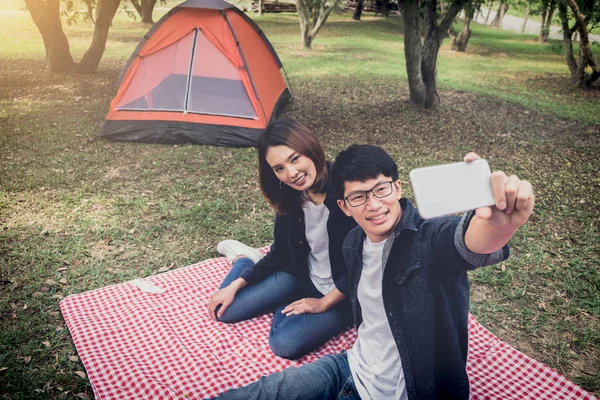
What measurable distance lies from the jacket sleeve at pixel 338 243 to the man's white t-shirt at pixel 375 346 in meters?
0.46

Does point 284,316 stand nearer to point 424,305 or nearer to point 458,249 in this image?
point 424,305

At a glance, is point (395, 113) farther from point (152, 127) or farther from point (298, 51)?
point (298, 51)

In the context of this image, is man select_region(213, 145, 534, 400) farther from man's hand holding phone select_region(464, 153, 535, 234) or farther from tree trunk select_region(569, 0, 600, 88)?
tree trunk select_region(569, 0, 600, 88)

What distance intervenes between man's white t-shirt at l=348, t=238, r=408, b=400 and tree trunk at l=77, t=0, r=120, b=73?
9.54m

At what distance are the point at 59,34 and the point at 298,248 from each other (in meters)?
8.93

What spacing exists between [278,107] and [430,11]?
2.64m

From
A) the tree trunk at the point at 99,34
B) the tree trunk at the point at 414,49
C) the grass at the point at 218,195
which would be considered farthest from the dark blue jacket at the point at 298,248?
the tree trunk at the point at 99,34

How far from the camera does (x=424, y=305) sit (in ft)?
6.11

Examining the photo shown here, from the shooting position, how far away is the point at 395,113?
785 cm

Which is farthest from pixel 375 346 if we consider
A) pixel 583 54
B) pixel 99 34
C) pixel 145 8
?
pixel 145 8

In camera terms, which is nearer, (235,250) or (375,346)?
(375,346)

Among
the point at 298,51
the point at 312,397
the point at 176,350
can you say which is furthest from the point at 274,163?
the point at 298,51

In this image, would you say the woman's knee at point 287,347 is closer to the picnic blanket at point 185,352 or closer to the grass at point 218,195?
the picnic blanket at point 185,352

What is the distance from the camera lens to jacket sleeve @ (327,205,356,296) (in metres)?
Result: 2.55
